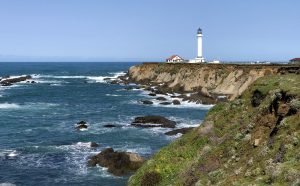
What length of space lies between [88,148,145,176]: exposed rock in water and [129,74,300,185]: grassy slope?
7.58 meters

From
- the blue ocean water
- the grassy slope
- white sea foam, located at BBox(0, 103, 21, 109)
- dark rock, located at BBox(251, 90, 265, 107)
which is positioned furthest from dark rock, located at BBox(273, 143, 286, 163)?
white sea foam, located at BBox(0, 103, 21, 109)

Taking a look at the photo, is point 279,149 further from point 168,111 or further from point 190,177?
point 168,111

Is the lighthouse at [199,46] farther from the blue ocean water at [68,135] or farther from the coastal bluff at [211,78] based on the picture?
the blue ocean water at [68,135]

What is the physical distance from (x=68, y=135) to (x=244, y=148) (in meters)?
32.0

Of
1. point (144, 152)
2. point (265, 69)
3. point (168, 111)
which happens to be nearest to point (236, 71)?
point (265, 69)

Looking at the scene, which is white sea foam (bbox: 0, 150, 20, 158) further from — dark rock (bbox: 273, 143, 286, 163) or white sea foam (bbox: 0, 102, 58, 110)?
white sea foam (bbox: 0, 102, 58, 110)

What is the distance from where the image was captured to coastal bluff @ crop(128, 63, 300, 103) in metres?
77.0

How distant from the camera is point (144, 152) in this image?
37.8m

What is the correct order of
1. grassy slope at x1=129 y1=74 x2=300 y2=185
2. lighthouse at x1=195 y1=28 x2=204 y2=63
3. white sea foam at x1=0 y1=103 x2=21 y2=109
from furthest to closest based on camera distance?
1. lighthouse at x1=195 y1=28 x2=204 y2=63
2. white sea foam at x1=0 y1=103 x2=21 y2=109
3. grassy slope at x1=129 y1=74 x2=300 y2=185

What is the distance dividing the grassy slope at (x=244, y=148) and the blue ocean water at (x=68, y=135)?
7.93 meters

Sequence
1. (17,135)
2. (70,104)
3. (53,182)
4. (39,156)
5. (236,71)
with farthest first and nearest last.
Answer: (236,71) < (70,104) < (17,135) < (39,156) < (53,182)

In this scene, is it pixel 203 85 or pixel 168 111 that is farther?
pixel 203 85

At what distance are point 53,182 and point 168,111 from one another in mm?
34788

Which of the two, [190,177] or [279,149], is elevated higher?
[279,149]
